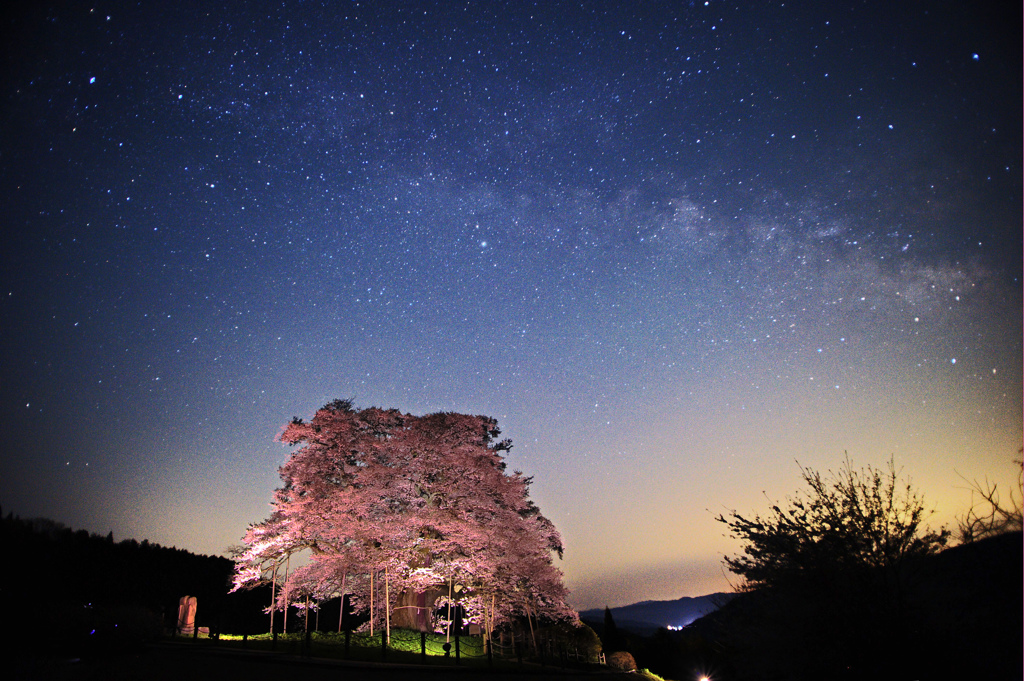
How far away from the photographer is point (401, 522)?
22.3m

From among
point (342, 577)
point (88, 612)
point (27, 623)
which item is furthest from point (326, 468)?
point (27, 623)

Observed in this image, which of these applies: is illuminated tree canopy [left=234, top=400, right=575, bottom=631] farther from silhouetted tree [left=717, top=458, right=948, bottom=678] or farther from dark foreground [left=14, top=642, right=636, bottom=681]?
silhouetted tree [left=717, top=458, right=948, bottom=678]

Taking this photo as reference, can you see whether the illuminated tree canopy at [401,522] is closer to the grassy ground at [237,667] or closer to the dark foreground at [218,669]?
the grassy ground at [237,667]

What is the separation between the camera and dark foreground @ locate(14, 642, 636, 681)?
11758 mm

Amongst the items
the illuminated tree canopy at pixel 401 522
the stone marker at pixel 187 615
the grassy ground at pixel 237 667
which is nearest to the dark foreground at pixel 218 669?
the grassy ground at pixel 237 667

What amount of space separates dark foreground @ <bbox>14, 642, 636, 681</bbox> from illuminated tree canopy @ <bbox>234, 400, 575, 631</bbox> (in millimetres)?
5429

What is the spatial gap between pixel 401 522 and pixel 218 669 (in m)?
9.39

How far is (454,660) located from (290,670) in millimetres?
7396

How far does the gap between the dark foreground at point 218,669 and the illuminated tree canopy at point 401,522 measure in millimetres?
5429

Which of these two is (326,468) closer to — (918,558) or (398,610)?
(398,610)

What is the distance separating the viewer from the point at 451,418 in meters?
25.4

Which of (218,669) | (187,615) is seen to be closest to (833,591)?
(218,669)

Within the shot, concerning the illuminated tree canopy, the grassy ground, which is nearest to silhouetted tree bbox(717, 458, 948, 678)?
the grassy ground

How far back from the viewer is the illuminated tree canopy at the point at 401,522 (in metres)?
22.4
